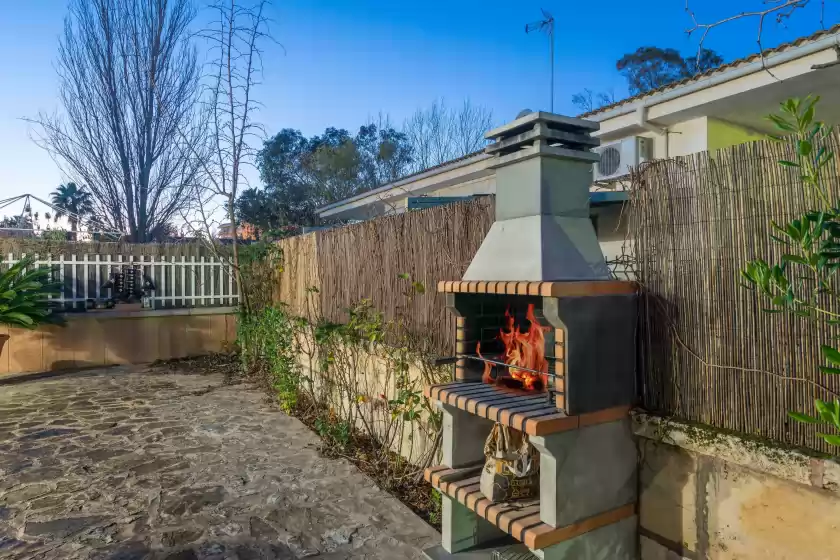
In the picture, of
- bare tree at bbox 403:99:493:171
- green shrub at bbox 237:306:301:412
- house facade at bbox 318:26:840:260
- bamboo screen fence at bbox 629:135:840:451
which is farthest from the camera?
bare tree at bbox 403:99:493:171

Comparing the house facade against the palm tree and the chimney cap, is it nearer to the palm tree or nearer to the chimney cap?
the chimney cap

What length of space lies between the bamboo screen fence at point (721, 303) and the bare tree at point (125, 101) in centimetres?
1619

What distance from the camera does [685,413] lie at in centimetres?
237

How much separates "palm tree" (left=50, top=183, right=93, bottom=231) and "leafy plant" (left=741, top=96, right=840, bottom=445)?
1737 cm

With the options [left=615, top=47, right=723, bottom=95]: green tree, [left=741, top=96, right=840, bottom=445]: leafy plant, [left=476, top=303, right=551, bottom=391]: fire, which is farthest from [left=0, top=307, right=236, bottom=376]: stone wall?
[left=615, top=47, right=723, bottom=95]: green tree

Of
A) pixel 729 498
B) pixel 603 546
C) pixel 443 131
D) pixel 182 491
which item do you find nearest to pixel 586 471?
pixel 603 546

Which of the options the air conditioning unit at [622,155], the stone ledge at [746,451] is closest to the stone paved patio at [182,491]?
the stone ledge at [746,451]

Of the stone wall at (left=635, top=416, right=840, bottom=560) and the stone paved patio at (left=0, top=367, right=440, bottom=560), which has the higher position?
the stone wall at (left=635, top=416, right=840, bottom=560)

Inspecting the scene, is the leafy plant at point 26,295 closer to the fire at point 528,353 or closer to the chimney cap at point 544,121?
the fire at point 528,353

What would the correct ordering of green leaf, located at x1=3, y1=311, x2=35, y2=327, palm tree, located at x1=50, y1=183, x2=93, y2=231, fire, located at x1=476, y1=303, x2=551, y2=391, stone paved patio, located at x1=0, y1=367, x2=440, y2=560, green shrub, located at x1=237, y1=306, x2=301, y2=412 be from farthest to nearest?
palm tree, located at x1=50, y1=183, x2=93, y2=231
green leaf, located at x1=3, y1=311, x2=35, y2=327
green shrub, located at x1=237, y1=306, x2=301, y2=412
stone paved patio, located at x1=0, y1=367, x2=440, y2=560
fire, located at x1=476, y1=303, x2=551, y2=391

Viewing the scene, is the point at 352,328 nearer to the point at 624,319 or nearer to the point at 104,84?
the point at 624,319

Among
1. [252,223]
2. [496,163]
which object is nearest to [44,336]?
[496,163]

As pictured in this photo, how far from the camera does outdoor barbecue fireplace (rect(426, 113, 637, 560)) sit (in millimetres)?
2262

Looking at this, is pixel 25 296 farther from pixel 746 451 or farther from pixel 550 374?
pixel 746 451
